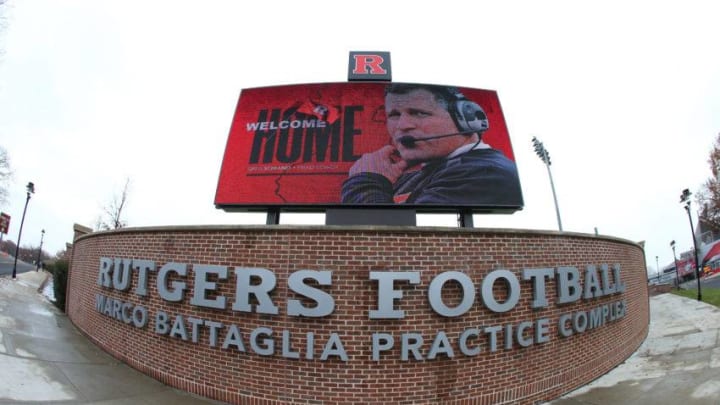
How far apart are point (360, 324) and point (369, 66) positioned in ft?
34.7

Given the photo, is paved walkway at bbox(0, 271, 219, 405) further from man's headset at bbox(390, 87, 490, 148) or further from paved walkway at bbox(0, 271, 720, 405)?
man's headset at bbox(390, 87, 490, 148)

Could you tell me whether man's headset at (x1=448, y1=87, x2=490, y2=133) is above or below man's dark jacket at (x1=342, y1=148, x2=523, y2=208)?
above

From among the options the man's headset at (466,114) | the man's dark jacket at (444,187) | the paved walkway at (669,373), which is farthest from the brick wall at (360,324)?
the man's headset at (466,114)

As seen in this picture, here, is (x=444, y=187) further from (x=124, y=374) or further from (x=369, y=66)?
(x=124, y=374)

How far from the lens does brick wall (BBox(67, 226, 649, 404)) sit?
5.27m

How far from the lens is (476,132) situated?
38.2 feet

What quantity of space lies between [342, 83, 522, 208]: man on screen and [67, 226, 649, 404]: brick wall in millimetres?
4215

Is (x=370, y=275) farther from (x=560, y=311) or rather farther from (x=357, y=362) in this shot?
(x=560, y=311)

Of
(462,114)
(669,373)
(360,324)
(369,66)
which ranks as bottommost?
(669,373)

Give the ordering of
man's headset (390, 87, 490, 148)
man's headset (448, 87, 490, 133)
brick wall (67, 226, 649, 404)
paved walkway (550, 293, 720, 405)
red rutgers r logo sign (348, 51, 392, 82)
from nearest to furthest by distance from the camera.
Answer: brick wall (67, 226, 649, 404), paved walkway (550, 293, 720, 405), man's headset (390, 87, 490, 148), man's headset (448, 87, 490, 133), red rutgers r logo sign (348, 51, 392, 82)

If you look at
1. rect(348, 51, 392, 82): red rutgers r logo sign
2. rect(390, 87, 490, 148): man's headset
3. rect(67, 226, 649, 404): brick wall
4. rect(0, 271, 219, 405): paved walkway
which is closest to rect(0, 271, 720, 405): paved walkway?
rect(0, 271, 219, 405): paved walkway

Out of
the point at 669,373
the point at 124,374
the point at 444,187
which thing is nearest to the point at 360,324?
the point at 124,374

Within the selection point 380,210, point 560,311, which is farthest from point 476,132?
point 560,311

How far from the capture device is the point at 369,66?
1303 cm
